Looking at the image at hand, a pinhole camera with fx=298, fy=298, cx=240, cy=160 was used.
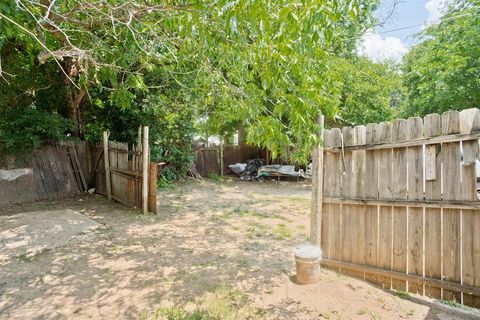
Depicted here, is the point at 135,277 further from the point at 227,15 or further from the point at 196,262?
the point at 227,15

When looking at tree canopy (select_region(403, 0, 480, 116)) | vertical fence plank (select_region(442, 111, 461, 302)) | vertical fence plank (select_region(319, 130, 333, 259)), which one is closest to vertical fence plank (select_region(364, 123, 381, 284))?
vertical fence plank (select_region(319, 130, 333, 259))

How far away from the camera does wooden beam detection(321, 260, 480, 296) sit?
93.0 inches

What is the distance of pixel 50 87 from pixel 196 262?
22.6ft

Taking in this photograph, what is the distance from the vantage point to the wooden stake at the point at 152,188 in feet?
18.7

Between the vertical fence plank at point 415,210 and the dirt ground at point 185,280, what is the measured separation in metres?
0.27

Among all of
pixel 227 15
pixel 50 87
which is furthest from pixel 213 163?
pixel 227 15

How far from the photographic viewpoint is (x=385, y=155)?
2742mm

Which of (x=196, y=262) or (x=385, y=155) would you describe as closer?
(x=385, y=155)

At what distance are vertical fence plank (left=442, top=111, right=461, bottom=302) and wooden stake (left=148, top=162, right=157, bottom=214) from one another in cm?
462

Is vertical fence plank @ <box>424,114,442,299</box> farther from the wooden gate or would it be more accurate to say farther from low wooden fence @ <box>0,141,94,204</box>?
low wooden fence @ <box>0,141,94,204</box>

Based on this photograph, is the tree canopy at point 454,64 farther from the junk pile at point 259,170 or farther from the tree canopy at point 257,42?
the tree canopy at point 257,42

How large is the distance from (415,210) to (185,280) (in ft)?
7.51

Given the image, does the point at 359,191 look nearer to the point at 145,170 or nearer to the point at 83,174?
the point at 145,170

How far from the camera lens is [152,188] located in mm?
5785
